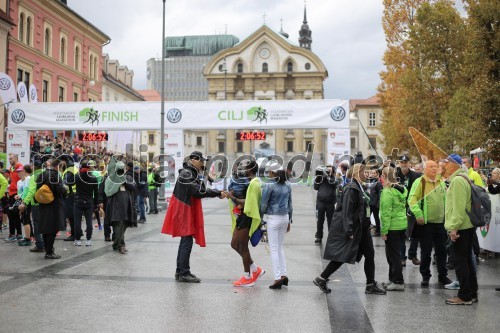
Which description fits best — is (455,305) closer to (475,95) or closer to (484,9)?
(475,95)

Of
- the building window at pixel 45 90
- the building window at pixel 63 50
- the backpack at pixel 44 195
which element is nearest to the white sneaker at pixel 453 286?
the backpack at pixel 44 195

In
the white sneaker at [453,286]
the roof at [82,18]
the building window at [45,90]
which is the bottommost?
the white sneaker at [453,286]

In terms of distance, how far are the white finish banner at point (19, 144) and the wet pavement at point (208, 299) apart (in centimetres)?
1450

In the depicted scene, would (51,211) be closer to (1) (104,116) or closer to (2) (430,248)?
(2) (430,248)

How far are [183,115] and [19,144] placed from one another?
7.54 metres

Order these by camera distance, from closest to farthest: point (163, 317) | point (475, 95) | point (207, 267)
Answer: point (163, 317) < point (207, 267) < point (475, 95)

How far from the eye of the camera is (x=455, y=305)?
7.65 meters

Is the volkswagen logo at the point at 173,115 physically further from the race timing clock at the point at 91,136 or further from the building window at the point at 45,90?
the building window at the point at 45,90

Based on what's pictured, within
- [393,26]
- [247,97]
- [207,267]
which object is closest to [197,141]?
[247,97]

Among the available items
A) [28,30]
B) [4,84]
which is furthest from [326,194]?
[28,30]

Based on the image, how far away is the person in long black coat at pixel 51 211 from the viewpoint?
36.6 feet

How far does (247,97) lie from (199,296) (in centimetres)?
8675

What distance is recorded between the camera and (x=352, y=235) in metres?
8.11

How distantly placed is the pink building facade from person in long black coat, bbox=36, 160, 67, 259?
88.4 ft
